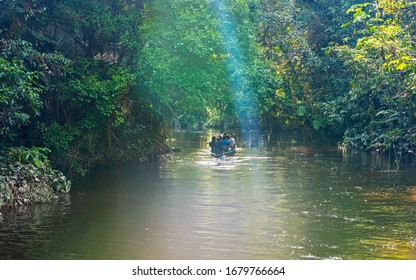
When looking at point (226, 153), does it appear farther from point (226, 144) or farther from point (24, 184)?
point (24, 184)

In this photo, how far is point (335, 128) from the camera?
3884 centimetres

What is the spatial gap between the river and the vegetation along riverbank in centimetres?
153

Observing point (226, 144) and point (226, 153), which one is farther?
point (226, 144)

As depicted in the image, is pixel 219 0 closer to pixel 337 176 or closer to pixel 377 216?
pixel 337 176

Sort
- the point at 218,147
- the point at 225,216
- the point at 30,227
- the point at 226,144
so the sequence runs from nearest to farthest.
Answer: the point at 30,227, the point at 225,216, the point at 218,147, the point at 226,144

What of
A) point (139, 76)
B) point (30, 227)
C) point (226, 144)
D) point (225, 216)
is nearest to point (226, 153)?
point (226, 144)

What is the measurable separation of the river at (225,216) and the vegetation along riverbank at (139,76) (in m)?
1.53

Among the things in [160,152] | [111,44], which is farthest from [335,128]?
[111,44]

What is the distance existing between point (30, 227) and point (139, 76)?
11098mm

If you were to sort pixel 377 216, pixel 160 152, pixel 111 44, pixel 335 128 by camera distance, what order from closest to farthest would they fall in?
pixel 377 216 < pixel 111 44 < pixel 160 152 < pixel 335 128

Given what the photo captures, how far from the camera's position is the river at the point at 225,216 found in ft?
38.0

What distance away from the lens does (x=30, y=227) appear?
13289 mm

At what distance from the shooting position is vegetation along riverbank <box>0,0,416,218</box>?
1702 cm

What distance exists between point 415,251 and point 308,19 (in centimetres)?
2992
